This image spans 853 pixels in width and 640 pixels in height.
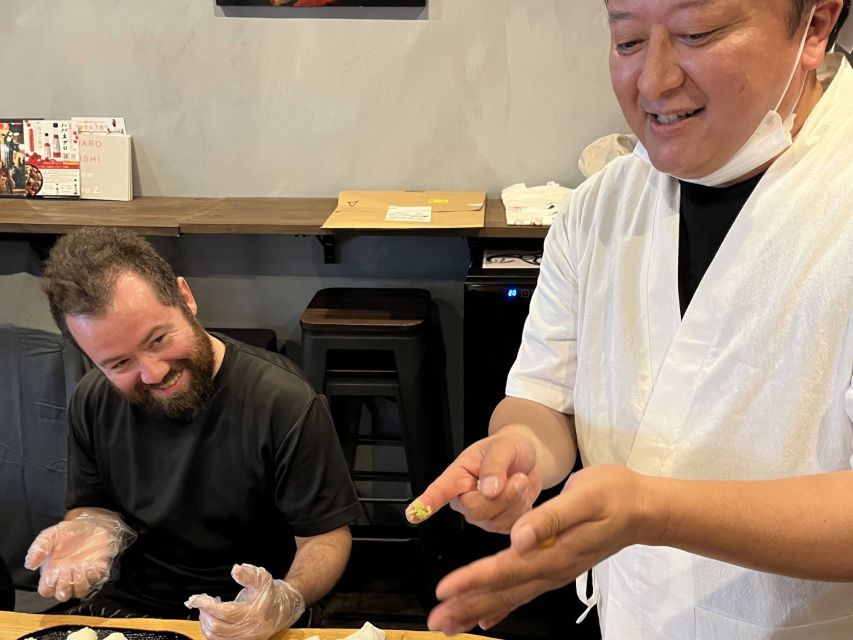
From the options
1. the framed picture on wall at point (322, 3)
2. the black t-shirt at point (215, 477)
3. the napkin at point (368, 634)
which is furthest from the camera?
the framed picture on wall at point (322, 3)

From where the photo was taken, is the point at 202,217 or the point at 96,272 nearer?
the point at 96,272

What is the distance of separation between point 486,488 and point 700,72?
528mm

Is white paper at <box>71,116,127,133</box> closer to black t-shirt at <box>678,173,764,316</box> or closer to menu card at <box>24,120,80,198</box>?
menu card at <box>24,120,80,198</box>

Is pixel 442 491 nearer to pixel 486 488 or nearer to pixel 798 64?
pixel 486 488

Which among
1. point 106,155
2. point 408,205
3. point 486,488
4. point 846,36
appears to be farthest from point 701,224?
point 106,155

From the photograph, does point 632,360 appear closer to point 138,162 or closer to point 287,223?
point 287,223

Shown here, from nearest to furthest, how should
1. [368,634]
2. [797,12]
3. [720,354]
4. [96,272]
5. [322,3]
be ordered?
[797,12] < [720,354] < [368,634] < [96,272] < [322,3]

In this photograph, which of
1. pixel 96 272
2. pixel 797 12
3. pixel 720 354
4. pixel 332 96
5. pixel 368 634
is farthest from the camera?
pixel 332 96

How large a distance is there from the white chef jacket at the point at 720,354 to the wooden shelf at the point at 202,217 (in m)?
1.32

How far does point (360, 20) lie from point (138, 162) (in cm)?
97

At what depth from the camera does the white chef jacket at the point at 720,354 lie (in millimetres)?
924

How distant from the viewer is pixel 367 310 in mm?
2658

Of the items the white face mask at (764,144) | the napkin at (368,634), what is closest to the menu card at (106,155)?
the napkin at (368,634)

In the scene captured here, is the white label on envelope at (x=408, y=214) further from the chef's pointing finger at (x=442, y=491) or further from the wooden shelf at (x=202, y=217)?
the chef's pointing finger at (x=442, y=491)
